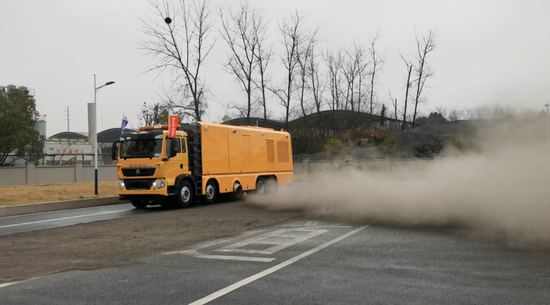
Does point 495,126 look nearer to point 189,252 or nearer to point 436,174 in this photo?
point 436,174

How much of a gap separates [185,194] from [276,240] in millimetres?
8533

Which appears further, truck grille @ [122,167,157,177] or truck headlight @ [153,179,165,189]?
truck grille @ [122,167,157,177]

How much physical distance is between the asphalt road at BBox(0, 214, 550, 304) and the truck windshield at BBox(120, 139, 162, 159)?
26.4 feet

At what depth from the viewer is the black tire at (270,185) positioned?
2083 centimetres

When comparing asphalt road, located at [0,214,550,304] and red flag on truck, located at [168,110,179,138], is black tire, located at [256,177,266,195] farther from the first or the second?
asphalt road, located at [0,214,550,304]

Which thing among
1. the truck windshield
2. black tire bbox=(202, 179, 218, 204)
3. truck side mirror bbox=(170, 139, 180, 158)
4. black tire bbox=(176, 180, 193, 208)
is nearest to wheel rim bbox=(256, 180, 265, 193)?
black tire bbox=(202, 179, 218, 204)

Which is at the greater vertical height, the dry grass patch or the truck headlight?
the truck headlight

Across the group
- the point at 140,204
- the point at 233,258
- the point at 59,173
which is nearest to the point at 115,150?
the point at 140,204

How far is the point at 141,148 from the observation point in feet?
53.2

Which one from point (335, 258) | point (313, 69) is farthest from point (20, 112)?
point (335, 258)

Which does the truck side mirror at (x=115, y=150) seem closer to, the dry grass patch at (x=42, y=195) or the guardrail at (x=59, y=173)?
the dry grass patch at (x=42, y=195)

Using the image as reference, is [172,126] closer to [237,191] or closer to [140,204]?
[140,204]

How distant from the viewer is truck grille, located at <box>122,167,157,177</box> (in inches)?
622

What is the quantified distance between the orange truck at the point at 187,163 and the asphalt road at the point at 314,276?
25.5 ft
